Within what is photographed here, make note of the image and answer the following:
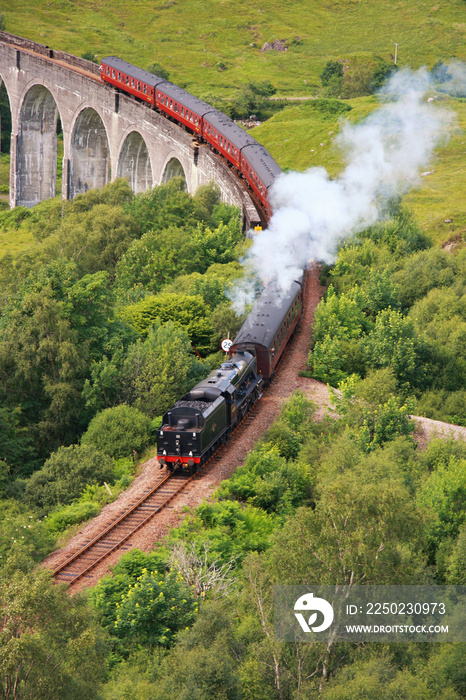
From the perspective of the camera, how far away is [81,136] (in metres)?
88.2

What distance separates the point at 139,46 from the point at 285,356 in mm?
121367

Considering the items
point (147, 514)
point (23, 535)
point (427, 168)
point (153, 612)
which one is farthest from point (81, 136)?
point (153, 612)

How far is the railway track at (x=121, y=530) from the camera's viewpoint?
2191 cm

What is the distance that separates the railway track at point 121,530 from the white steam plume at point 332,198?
1555 cm

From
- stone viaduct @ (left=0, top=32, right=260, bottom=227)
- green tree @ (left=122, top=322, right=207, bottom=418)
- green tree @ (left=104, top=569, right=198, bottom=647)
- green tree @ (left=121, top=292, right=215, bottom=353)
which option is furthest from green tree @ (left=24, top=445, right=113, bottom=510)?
stone viaduct @ (left=0, top=32, right=260, bottom=227)

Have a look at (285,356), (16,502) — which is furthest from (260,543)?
(285,356)

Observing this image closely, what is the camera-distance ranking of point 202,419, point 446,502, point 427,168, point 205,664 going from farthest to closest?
point 427,168 → point 446,502 → point 202,419 → point 205,664

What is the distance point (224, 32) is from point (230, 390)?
451 feet

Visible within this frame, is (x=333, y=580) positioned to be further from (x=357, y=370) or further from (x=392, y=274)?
(x=392, y=274)

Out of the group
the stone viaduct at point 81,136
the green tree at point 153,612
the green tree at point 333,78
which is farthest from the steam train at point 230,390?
the green tree at point 333,78

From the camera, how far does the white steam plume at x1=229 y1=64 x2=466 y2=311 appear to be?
4284 cm

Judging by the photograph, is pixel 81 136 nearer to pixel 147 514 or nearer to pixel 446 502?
pixel 147 514

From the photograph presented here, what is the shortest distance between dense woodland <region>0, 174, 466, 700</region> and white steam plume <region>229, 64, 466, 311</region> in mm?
1914

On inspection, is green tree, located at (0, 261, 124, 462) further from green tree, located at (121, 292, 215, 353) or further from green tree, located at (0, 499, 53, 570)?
green tree, located at (0, 499, 53, 570)
